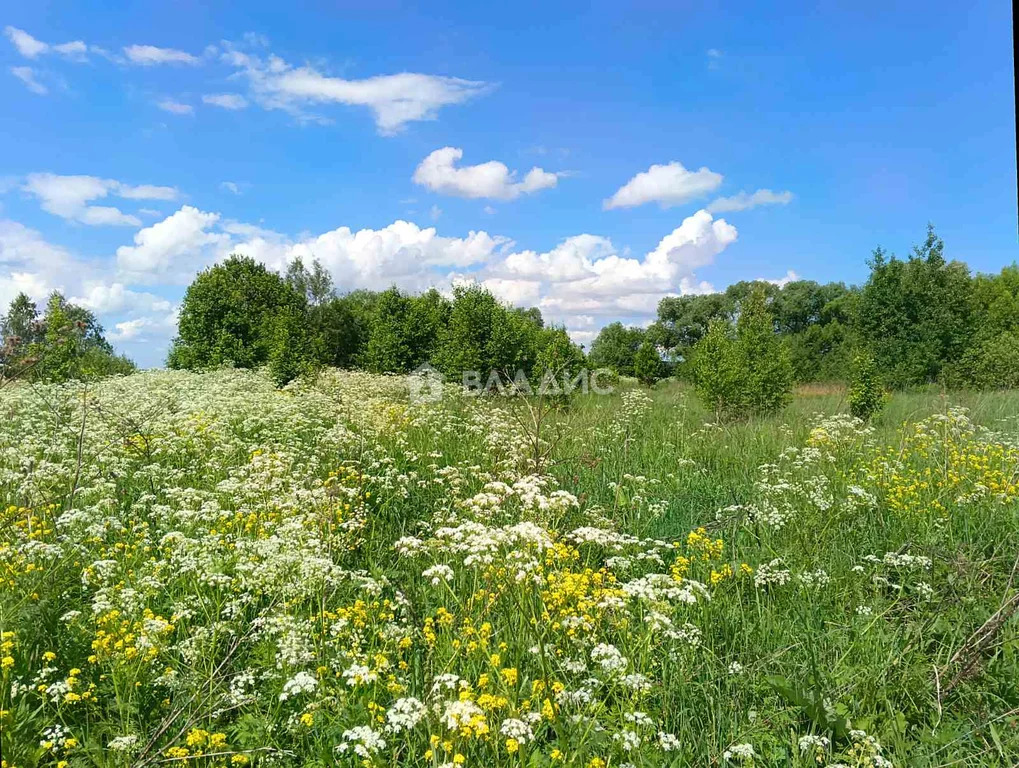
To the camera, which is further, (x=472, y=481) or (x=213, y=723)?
(x=472, y=481)

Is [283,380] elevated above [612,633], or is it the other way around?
[283,380]

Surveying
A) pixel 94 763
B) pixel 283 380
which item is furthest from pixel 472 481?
→ pixel 283 380

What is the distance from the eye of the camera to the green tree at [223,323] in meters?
27.4

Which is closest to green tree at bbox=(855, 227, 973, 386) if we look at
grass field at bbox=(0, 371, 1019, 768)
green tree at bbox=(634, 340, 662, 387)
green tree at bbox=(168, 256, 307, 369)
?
green tree at bbox=(634, 340, 662, 387)

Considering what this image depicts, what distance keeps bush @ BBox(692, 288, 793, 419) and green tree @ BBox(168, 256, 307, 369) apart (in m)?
19.3

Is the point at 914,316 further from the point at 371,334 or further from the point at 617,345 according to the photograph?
the point at 617,345

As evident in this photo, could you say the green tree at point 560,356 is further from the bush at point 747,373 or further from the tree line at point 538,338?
the bush at point 747,373

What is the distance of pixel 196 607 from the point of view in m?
3.88

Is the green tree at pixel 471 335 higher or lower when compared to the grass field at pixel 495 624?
higher

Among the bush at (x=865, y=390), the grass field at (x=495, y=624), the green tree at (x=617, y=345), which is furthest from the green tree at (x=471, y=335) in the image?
the green tree at (x=617, y=345)

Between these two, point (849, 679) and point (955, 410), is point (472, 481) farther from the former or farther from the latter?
point (955, 410)

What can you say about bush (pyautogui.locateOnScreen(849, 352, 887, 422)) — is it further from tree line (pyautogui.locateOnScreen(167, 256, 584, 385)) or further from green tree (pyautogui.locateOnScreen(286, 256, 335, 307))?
green tree (pyautogui.locateOnScreen(286, 256, 335, 307))

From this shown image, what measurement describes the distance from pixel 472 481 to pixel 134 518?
3111 mm

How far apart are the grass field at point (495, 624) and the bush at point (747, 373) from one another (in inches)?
307
